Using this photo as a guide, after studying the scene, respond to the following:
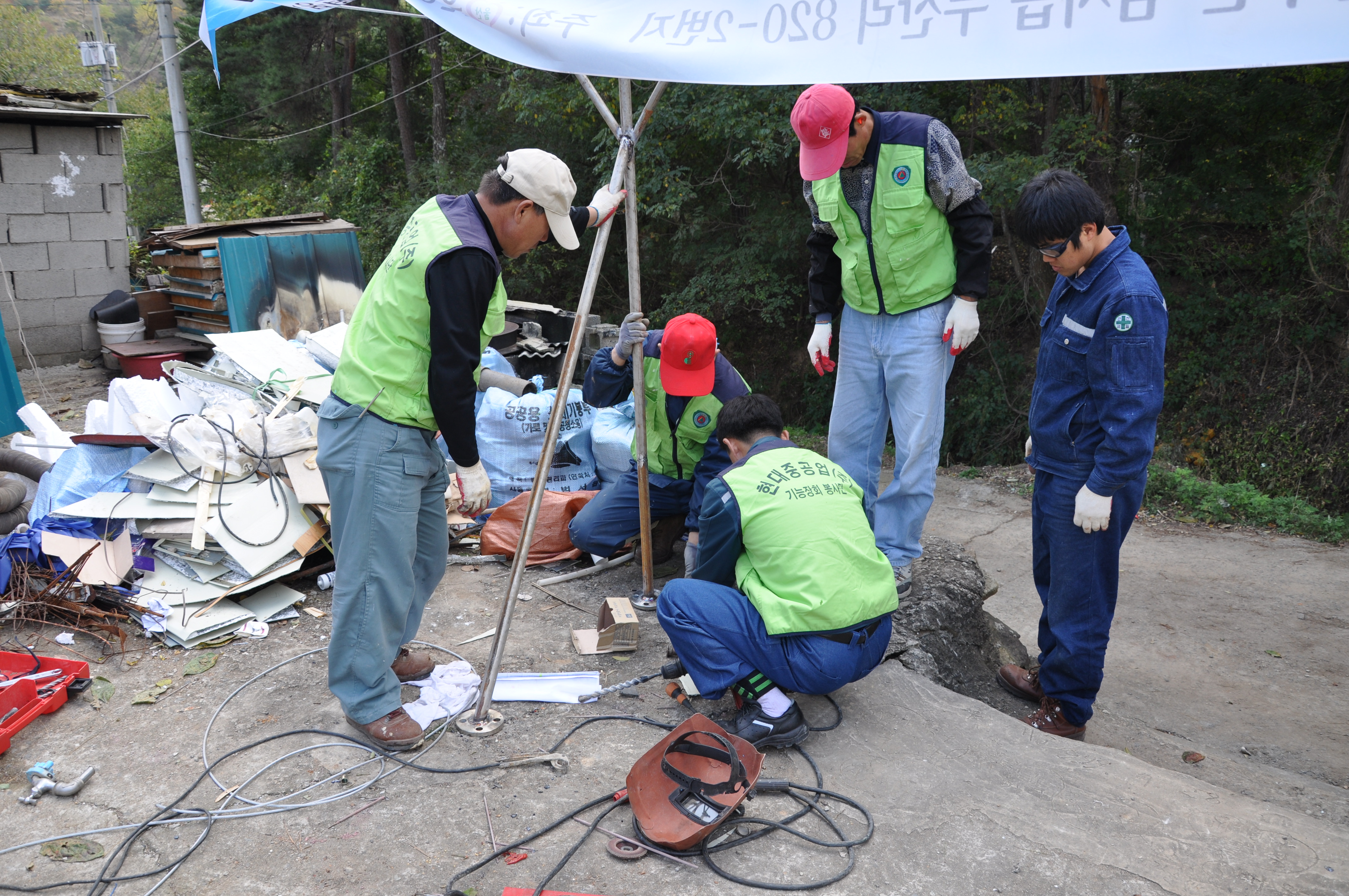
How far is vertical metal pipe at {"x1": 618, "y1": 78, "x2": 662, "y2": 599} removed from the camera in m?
3.07

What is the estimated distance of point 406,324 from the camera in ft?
8.14

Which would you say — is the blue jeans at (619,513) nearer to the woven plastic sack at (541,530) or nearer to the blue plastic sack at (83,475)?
the woven plastic sack at (541,530)

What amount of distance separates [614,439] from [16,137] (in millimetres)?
6385

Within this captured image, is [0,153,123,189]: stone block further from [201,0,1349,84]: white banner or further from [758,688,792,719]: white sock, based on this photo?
[758,688,792,719]: white sock

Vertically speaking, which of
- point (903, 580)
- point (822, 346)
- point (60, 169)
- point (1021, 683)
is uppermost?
point (60, 169)

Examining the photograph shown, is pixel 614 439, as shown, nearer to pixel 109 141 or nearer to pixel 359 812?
pixel 359 812

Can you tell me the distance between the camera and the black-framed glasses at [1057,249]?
2.71 meters

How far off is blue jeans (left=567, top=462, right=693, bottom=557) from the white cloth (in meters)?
0.97

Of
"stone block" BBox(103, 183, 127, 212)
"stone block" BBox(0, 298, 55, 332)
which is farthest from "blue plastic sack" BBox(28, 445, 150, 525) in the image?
"stone block" BBox(103, 183, 127, 212)

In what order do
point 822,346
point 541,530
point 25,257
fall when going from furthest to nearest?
point 25,257, point 541,530, point 822,346

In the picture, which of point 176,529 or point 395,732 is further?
point 176,529

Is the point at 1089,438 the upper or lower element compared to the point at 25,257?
lower

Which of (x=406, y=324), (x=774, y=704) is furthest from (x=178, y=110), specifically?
(x=774, y=704)

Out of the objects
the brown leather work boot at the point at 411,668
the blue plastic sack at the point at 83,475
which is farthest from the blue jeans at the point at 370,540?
the blue plastic sack at the point at 83,475
